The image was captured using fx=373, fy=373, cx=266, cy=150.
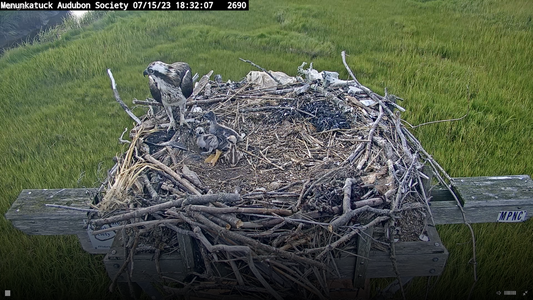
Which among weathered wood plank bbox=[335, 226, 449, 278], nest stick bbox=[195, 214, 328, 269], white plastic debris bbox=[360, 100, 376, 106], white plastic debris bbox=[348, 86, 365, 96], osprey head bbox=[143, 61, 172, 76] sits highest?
osprey head bbox=[143, 61, 172, 76]

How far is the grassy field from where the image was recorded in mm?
3238

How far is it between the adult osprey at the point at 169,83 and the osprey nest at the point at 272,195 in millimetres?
259

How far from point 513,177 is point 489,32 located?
5.95 m

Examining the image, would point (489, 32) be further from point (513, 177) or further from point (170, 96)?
point (170, 96)

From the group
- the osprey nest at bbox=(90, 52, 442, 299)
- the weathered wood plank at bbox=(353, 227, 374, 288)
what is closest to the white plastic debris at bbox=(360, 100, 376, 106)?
the osprey nest at bbox=(90, 52, 442, 299)

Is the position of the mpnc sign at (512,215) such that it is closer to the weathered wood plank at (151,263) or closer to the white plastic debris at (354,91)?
the white plastic debris at (354,91)

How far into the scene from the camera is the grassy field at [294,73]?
3.24m

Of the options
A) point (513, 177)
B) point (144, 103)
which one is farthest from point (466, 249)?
point (144, 103)

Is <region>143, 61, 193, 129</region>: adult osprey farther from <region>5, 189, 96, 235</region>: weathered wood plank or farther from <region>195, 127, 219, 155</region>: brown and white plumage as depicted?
<region>5, 189, 96, 235</region>: weathered wood plank

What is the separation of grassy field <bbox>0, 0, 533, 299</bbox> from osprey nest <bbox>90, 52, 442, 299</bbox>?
40.4 inches

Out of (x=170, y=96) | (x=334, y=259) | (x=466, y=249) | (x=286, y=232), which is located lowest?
(x=466, y=249)

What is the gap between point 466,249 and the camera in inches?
129

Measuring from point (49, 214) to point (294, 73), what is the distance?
4.45 m

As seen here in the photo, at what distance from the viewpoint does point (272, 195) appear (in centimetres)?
248
